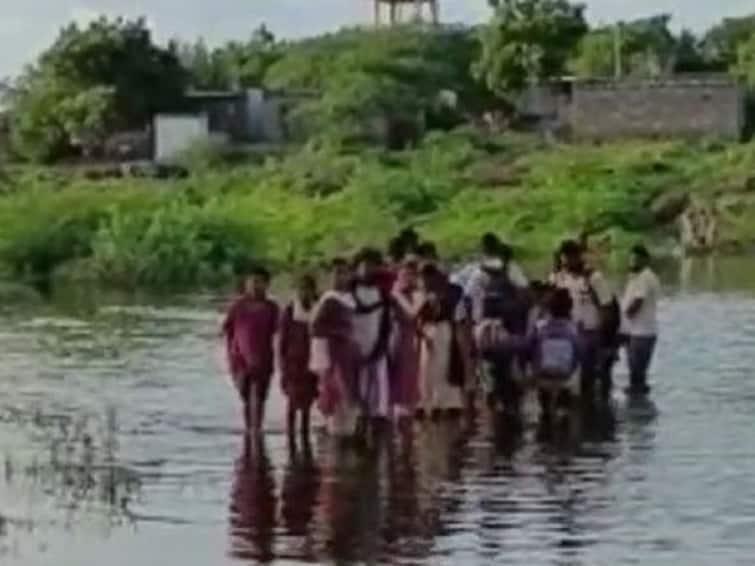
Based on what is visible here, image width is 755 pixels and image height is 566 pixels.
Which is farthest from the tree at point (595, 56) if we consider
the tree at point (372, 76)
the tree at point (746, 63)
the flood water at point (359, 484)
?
the flood water at point (359, 484)

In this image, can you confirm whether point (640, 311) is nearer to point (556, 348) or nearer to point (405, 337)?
point (556, 348)

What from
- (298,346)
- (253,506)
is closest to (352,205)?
(298,346)

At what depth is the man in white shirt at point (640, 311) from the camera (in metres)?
22.8

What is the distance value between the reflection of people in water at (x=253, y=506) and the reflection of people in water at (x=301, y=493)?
10 centimetres

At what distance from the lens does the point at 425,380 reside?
21516mm

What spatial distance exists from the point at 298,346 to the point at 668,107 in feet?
225

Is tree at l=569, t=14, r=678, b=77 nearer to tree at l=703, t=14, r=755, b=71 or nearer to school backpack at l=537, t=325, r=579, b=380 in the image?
tree at l=703, t=14, r=755, b=71

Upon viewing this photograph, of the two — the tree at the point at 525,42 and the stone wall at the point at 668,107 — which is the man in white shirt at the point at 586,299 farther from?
the tree at the point at 525,42

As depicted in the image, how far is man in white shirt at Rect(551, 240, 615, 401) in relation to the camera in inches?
870

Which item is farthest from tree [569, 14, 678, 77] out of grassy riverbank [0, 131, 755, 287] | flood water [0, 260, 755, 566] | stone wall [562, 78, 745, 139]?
flood water [0, 260, 755, 566]

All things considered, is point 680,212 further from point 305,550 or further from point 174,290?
point 305,550

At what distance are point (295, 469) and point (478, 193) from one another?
173ft

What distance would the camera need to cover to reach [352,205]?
66625 mm

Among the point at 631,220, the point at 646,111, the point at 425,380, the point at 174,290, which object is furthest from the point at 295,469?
the point at 646,111
